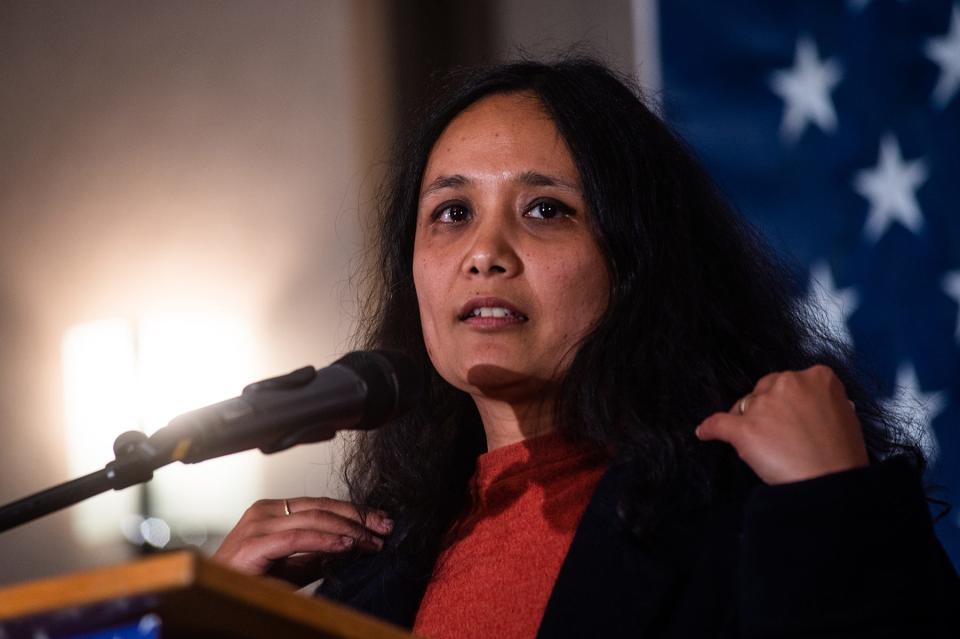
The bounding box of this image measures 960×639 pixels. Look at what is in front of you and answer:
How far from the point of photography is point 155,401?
12.7 ft

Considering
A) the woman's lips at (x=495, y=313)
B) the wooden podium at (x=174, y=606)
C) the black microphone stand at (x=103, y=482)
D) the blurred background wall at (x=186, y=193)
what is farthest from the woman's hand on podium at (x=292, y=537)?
the blurred background wall at (x=186, y=193)

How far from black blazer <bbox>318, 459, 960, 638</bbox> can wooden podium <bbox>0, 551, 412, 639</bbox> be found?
1.72ft

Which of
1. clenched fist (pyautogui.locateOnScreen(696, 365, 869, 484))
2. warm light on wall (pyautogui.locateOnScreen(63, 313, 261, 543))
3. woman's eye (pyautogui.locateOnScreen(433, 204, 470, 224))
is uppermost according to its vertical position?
woman's eye (pyautogui.locateOnScreen(433, 204, 470, 224))

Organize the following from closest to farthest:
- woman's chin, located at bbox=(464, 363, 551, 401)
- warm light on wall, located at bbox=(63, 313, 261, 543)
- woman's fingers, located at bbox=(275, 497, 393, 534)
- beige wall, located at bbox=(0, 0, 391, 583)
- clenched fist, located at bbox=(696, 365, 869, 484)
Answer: clenched fist, located at bbox=(696, 365, 869, 484) < woman's chin, located at bbox=(464, 363, 551, 401) < woman's fingers, located at bbox=(275, 497, 393, 534) < warm light on wall, located at bbox=(63, 313, 261, 543) < beige wall, located at bbox=(0, 0, 391, 583)

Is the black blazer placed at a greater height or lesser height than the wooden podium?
lesser

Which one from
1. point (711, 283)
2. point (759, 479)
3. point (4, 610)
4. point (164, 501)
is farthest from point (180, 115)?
point (4, 610)

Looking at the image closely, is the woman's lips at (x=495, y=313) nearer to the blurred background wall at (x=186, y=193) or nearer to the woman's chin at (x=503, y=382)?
the woman's chin at (x=503, y=382)

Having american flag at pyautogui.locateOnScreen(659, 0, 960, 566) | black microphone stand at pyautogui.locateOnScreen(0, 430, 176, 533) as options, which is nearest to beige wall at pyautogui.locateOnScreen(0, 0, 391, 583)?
american flag at pyautogui.locateOnScreen(659, 0, 960, 566)

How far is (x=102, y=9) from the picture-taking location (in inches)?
163

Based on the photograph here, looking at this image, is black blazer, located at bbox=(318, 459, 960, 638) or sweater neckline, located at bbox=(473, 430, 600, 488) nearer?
black blazer, located at bbox=(318, 459, 960, 638)

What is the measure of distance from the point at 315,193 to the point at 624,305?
2.32 m

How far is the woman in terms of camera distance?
1392 millimetres

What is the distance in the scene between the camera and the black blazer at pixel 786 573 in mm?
1303

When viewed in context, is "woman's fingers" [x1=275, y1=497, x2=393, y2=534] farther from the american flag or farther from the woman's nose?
the american flag
